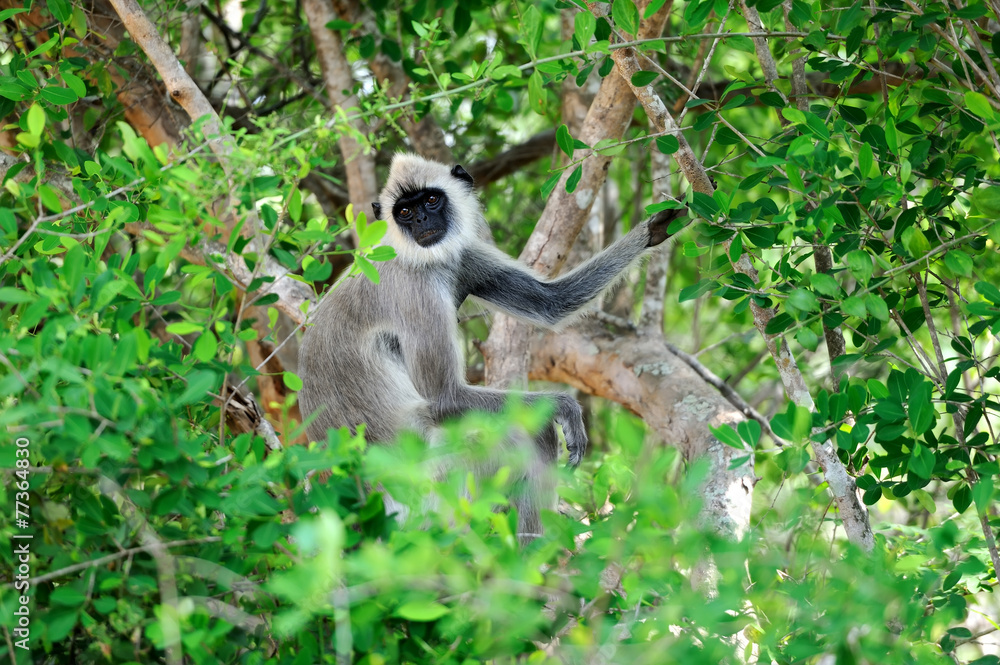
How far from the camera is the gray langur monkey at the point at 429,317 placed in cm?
332

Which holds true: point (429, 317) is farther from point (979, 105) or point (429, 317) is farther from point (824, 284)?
point (979, 105)

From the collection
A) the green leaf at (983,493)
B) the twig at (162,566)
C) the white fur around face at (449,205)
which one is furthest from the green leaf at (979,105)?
the white fur around face at (449,205)

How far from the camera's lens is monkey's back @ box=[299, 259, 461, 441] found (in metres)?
3.29

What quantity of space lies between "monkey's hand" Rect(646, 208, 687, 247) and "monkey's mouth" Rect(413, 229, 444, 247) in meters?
0.96

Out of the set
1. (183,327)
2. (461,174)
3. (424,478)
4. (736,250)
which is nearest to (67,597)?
(183,327)

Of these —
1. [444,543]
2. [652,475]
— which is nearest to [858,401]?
[652,475]

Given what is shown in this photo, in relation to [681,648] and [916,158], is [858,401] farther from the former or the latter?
[681,648]

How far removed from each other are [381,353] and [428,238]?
0.60m

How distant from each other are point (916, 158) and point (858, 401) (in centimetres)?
69

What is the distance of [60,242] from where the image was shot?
2113 millimetres

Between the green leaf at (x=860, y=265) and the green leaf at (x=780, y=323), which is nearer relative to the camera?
the green leaf at (x=860, y=265)

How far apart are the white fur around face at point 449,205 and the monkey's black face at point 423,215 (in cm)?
2

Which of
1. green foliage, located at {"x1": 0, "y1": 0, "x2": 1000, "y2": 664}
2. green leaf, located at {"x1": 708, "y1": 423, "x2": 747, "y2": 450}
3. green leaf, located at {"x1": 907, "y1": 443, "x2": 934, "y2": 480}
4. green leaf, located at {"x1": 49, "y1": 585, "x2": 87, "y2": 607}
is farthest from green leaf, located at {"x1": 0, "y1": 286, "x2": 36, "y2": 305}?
green leaf, located at {"x1": 907, "y1": 443, "x2": 934, "y2": 480}

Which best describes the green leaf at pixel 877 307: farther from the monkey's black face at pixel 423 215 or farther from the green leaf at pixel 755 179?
the monkey's black face at pixel 423 215
